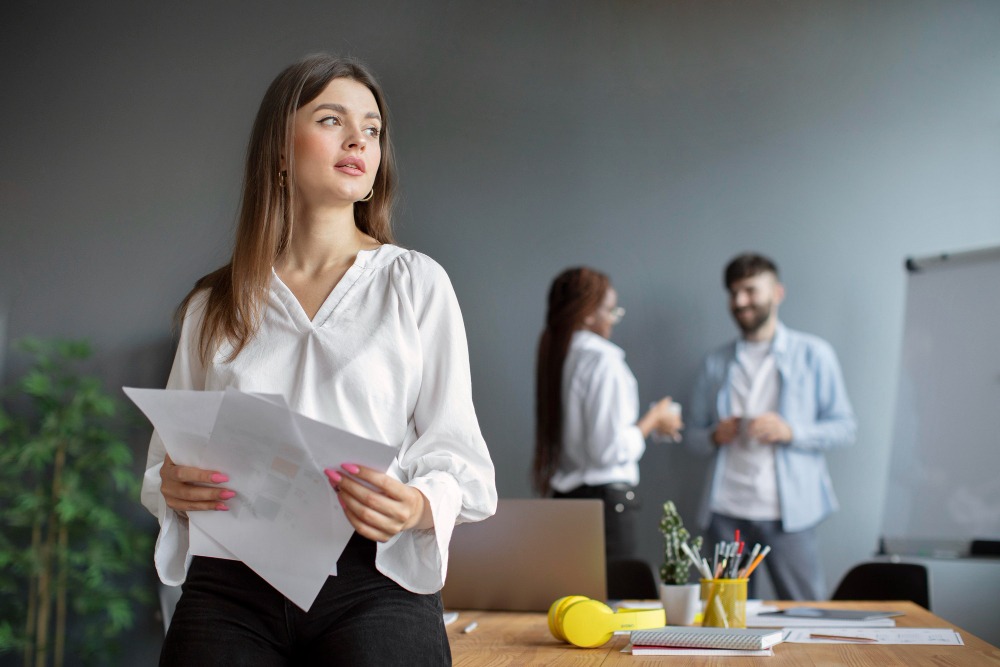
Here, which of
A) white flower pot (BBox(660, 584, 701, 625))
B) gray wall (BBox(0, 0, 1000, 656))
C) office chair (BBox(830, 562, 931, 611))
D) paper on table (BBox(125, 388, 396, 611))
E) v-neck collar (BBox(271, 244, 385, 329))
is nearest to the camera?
paper on table (BBox(125, 388, 396, 611))

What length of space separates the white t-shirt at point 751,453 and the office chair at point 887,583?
1.05m

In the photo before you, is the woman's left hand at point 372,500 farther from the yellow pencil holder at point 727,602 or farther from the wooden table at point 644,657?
the yellow pencil holder at point 727,602

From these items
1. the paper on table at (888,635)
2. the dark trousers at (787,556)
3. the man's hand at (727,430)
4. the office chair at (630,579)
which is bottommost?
the dark trousers at (787,556)

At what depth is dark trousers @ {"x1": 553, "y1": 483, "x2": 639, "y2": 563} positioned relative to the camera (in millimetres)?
3779

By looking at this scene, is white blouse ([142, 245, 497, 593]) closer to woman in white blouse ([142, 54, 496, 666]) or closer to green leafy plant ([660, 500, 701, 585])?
woman in white blouse ([142, 54, 496, 666])

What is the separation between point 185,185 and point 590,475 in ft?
7.99

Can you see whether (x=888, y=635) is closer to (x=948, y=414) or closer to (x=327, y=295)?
(x=327, y=295)

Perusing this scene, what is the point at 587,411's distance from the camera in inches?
152

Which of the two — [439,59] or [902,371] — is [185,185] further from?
[902,371]

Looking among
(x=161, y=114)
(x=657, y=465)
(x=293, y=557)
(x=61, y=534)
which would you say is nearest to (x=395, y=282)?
(x=293, y=557)

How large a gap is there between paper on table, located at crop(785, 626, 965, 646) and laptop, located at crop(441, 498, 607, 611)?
41cm

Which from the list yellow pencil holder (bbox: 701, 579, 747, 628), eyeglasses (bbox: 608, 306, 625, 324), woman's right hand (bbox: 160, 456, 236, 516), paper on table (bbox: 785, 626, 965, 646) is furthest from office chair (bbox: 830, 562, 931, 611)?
woman's right hand (bbox: 160, 456, 236, 516)

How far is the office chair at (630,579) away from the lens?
3000 mm

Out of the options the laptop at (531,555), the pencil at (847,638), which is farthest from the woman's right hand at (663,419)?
the pencil at (847,638)
